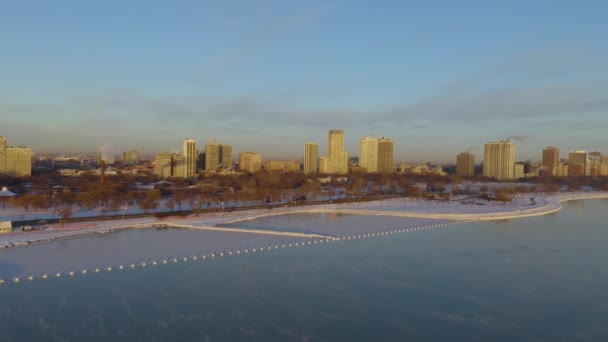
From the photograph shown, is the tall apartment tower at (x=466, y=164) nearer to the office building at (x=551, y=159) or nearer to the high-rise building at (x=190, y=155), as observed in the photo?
the office building at (x=551, y=159)

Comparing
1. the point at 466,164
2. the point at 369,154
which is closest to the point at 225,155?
the point at 369,154

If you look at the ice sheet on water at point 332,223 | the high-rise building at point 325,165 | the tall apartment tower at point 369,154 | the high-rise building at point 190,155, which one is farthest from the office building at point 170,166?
the ice sheet on water at point 332,223

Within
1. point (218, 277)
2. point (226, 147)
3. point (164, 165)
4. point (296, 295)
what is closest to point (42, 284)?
point (218, 277)

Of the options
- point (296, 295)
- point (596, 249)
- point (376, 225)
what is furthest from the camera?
point (376, 225)

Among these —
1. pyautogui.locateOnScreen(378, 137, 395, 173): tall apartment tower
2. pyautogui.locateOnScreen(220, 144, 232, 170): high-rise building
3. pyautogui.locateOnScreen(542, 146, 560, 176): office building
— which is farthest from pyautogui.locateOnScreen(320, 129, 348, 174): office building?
pyautogui.locateOnScreen(542, 146, 560, 176): office building

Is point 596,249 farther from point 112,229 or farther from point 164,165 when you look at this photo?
point 164,165

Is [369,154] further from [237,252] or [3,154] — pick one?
[237,252]

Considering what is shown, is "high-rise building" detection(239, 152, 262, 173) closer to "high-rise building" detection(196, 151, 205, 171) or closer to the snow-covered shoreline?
"high-rise building" detection(196, 151, 205, 171)
